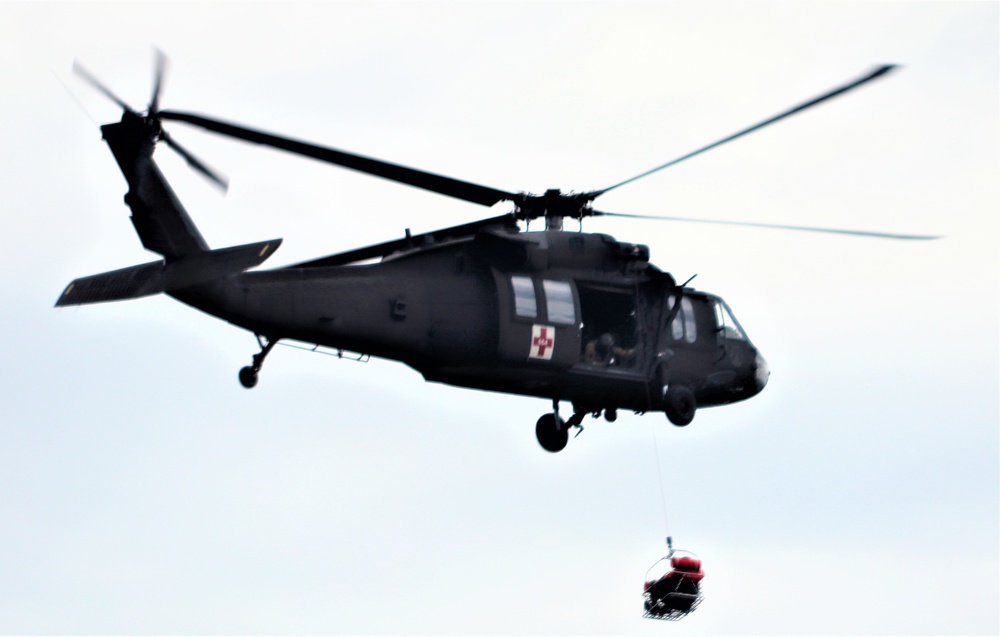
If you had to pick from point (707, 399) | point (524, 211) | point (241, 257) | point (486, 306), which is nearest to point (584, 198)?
point (524, 211)

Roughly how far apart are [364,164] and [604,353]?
20.6 ft

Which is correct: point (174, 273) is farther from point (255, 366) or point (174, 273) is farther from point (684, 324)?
point (684, 324)

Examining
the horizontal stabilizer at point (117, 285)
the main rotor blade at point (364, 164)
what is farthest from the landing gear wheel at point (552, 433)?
the horizontal stabilizer at point (117, 285)

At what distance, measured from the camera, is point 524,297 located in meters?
29.9

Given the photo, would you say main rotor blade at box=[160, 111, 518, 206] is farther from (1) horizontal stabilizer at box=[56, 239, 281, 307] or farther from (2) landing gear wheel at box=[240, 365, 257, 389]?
(2) landing gear wheel at box=[240, 365, 257, 389]

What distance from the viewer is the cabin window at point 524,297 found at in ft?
97.7

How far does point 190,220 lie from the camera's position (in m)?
27.0

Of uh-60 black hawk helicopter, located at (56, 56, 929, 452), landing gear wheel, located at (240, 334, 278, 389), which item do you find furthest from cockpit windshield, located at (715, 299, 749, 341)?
landing gear wheel, located at (240, 334, 278, 389)

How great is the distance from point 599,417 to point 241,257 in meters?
A: 8.83

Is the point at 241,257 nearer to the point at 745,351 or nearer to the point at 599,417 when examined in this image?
the point at 599,417

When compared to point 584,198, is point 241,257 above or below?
below

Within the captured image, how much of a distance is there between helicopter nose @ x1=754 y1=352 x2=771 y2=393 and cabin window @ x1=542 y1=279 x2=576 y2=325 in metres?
5.51

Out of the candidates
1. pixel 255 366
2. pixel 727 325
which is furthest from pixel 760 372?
pixel 255 366

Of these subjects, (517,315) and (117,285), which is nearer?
(117,285)
